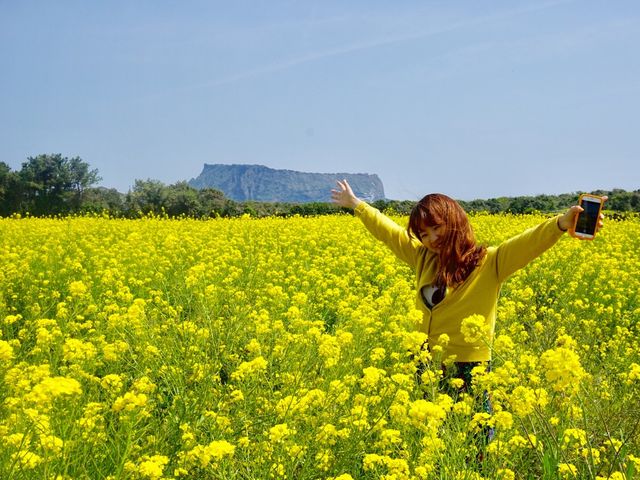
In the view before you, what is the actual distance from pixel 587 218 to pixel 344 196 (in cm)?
173

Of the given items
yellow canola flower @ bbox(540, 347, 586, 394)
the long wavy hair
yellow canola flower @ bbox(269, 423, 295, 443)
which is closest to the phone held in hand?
the long wavy hair

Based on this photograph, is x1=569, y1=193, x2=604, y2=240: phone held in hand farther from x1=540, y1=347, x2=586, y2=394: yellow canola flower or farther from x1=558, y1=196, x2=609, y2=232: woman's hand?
x1=540, y1=347, x2=586, y2=394: yellow canola flower

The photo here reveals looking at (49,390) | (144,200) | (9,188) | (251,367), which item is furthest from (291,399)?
(9,188)

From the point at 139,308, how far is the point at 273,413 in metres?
1.26

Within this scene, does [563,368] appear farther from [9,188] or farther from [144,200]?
[9,188]

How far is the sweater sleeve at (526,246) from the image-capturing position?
2.97 meters

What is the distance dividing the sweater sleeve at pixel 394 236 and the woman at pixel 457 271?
206 millimetres

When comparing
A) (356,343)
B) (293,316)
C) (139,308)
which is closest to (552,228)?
(356,343)

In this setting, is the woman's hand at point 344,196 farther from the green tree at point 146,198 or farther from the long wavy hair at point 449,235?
the green tree at point 146,198

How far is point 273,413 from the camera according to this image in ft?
9.86

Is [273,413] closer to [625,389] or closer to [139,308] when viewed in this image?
[139,308]

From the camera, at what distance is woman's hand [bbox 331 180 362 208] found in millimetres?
4141

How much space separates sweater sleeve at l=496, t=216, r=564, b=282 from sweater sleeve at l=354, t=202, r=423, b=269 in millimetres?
537

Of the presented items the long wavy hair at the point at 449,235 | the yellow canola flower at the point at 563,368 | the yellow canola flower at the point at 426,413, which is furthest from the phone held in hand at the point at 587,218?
the yellow canola flower at the point at 426,413
